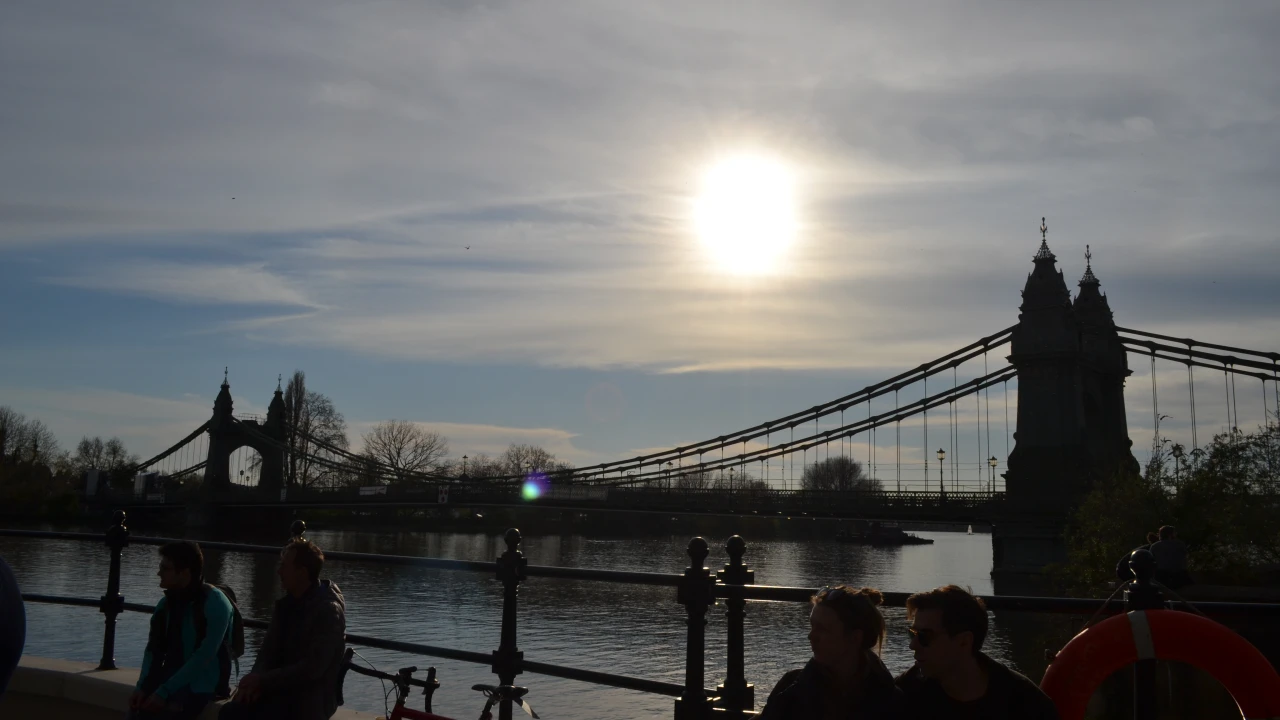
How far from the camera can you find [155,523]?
181ft

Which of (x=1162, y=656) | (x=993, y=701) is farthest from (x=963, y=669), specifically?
(x=1162, y=656)

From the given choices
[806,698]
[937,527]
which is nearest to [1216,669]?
[806,698]

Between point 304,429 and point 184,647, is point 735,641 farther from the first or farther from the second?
point 304,429

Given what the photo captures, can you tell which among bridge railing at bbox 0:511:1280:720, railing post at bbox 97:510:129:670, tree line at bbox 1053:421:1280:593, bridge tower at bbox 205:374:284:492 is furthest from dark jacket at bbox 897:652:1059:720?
bridge tower at bbox 205:374:284:492

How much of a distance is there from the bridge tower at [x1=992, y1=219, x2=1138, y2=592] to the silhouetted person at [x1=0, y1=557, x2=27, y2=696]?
116ft

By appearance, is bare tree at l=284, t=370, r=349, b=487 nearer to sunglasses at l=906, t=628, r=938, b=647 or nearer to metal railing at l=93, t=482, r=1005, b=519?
metal railing at l=93, t=482, r=1005, b=519

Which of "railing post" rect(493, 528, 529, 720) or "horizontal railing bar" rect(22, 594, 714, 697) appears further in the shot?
"railing post" rect(493, 528, 529, 720)

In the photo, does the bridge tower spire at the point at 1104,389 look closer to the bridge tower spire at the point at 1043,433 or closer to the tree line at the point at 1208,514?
the bridge tower spire at the point at 1043,433

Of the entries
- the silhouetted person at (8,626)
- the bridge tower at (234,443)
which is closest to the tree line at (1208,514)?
the silhouetted person at (8,626)

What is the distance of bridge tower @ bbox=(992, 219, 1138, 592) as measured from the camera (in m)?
35.2

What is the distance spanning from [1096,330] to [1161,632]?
141 ft

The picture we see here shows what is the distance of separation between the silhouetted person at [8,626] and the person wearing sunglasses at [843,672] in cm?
186

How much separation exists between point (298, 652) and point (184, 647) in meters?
0.62

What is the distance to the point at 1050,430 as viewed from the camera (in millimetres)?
36906
